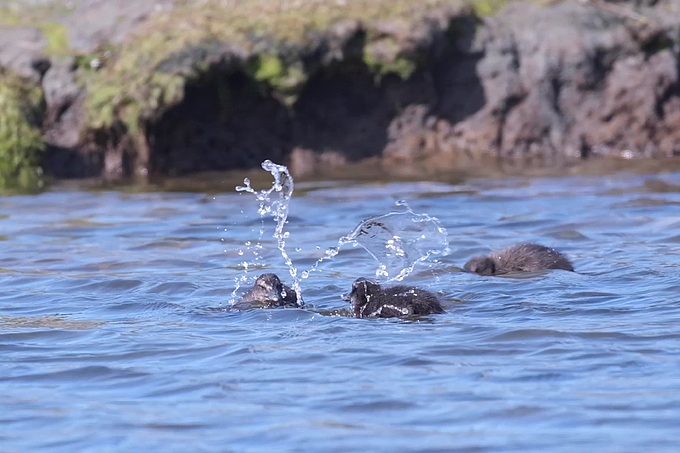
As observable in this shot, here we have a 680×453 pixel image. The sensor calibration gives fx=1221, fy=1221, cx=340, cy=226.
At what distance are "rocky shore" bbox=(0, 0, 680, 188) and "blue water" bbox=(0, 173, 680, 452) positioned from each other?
4.51 m

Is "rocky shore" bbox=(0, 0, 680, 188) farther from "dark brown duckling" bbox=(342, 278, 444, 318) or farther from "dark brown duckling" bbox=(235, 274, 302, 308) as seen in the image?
"dark brown duckling" bbox=(342, 278, 444, 318)

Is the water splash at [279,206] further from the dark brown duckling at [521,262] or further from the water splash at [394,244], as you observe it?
the dark brown duckling at [521,262]

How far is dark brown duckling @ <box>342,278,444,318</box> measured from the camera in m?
8.30

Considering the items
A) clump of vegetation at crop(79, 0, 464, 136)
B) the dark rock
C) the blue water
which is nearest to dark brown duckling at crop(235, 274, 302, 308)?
the blue water

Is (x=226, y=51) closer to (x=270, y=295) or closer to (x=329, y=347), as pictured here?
(x=270, y=295)

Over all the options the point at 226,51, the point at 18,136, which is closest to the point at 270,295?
the point at 226,51

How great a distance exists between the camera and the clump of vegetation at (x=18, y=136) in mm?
17125

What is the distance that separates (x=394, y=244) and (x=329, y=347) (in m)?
3.27

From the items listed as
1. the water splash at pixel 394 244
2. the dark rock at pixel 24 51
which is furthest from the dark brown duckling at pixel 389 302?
the dark rock at pixel 24 51

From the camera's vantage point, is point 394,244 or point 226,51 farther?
point 226,51

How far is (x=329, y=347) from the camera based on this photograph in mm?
7297

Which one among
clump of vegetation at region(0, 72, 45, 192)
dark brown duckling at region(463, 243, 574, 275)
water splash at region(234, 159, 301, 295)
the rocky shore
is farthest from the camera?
the rocky shore

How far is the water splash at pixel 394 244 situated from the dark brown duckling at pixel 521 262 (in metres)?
0.58

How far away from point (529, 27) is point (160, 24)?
544 centimetres
